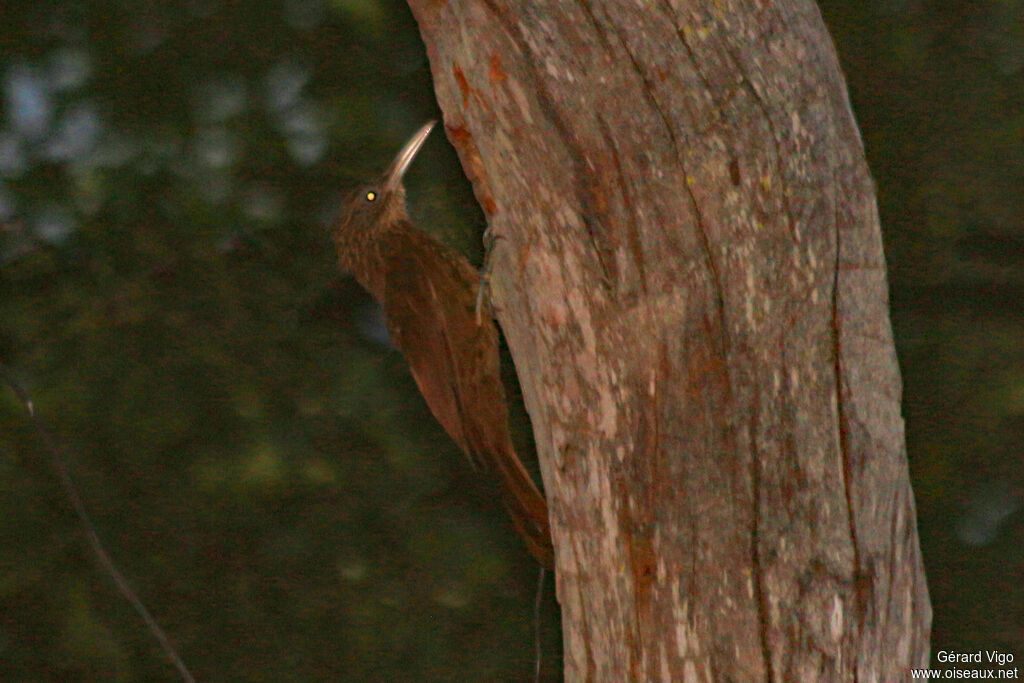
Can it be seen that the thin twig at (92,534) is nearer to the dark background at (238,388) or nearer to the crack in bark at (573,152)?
the dark background at (238,388)

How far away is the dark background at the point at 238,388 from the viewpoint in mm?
1921

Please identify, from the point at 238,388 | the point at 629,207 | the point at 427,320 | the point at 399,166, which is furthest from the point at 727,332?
the point at 238,388

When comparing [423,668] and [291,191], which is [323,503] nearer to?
[423,668]

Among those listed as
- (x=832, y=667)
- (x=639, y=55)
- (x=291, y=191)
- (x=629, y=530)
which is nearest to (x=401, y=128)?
(x=291, y=191)

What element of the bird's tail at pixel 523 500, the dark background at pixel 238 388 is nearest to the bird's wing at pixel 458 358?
the bird's tail at pixel 523 500

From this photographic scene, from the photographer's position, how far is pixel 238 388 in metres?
1.95

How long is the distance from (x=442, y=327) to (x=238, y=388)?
1.88 feet

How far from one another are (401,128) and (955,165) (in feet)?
3.48

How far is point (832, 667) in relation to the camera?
943mm

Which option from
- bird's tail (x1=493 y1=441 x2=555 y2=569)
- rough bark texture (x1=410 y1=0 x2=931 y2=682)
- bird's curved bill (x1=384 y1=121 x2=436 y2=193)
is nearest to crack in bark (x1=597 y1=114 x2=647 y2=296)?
rough bark texture (x1=410 y1=0 x2=931 y2=682)

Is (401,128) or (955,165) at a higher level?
(401,128)

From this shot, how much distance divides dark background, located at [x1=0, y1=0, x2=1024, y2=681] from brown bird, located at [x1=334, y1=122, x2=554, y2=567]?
0.19m

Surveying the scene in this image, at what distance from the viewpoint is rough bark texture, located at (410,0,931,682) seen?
0.95 meters

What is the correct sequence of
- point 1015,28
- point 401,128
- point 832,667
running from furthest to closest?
point 401,128 → point 1015,28 → point 832,667
